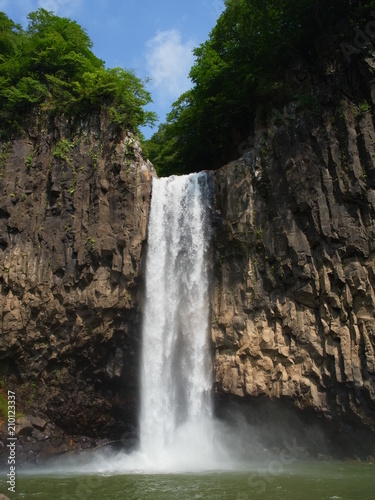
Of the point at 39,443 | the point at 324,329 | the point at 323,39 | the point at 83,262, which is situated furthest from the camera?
the point at 323,39

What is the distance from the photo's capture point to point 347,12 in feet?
68.4

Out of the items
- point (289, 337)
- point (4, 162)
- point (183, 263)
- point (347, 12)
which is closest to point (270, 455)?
point (289, 337)

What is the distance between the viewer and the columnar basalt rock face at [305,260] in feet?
53.7

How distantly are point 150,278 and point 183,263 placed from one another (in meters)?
1.54

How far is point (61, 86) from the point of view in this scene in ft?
75.5

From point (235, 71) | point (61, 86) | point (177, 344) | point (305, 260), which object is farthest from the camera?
point (235, 71)

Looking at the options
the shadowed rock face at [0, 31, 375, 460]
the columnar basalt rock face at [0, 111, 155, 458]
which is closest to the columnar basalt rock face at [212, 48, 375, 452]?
the shadowed rock face at [0, 31, 375, 460]

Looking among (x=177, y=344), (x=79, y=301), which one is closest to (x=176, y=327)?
(x=177, y=344)

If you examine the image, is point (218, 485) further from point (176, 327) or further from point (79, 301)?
point (79, 301)

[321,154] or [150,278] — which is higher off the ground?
[321,154]

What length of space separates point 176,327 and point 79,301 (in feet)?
13.2

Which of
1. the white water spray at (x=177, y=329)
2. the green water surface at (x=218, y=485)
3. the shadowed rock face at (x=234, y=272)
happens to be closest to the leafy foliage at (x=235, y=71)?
the shadowed rock face at (x=234, y=272)

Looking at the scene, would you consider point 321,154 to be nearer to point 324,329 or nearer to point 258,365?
point 324,329

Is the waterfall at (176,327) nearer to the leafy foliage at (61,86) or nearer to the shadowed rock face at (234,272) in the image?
the shadowed rock face at (234,272)
